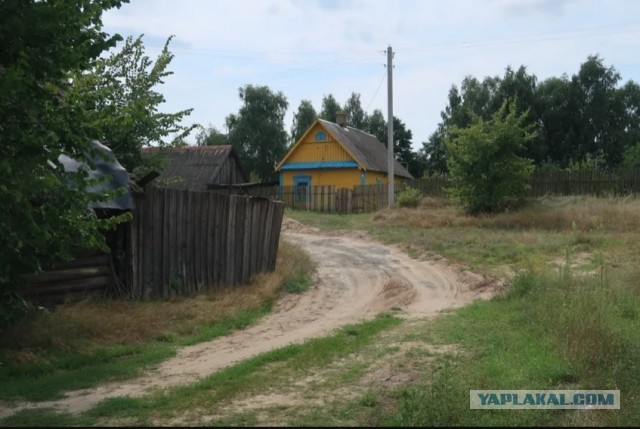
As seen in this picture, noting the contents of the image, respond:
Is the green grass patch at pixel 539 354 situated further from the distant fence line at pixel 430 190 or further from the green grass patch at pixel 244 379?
the distant fence line at pixel 430 190

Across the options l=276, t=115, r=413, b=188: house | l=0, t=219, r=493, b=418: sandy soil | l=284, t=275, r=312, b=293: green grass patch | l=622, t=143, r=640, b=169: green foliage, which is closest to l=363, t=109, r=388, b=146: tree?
l=276, t=115, r=413, b=188: house

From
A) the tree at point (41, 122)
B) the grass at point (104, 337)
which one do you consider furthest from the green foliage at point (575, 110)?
the tree at point (41, 122)

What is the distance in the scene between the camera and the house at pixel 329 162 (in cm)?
4012

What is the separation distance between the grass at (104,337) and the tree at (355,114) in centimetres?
5583

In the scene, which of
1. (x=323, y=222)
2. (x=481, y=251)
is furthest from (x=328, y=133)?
(x=481, y=251)

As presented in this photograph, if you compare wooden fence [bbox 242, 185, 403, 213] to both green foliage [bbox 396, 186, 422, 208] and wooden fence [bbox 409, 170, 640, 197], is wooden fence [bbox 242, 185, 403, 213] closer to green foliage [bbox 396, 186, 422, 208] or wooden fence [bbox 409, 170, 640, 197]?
green foliage [bbox 396, 186, 422, 208]

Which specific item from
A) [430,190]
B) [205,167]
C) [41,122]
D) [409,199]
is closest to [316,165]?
[205,167]

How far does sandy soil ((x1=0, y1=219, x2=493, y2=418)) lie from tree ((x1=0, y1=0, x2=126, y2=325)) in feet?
5.52

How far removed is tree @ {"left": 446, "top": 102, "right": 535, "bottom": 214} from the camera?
25422 mm

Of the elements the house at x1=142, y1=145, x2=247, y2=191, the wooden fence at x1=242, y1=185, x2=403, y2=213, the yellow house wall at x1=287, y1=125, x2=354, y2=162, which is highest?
the yellow house wall at x1=287, y1=125, x2=354, y2=162

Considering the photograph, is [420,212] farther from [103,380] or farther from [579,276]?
[103,380]

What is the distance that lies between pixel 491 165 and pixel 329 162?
16557 millimetres

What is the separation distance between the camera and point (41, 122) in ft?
18.6

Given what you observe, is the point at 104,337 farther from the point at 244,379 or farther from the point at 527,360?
the point at 527,360
